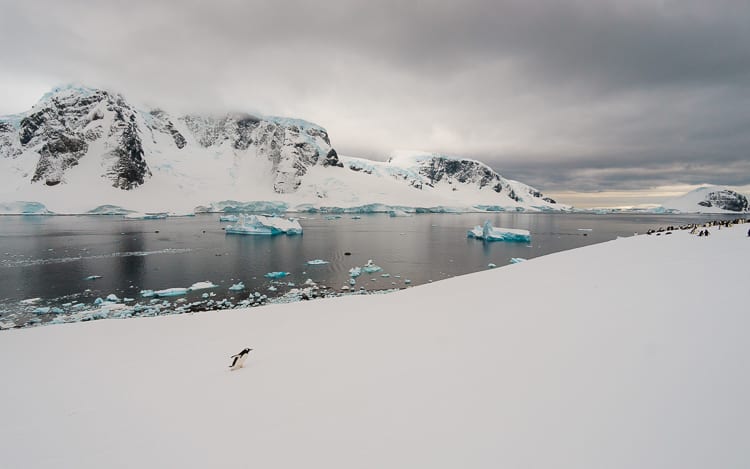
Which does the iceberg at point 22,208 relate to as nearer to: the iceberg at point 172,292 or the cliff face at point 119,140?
the cliff face at point 119,140

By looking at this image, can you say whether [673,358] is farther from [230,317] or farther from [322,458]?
[230,317]

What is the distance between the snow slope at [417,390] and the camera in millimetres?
2598

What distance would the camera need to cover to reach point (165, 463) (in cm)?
279

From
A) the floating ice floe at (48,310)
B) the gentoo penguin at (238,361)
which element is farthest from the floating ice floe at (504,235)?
the gentoo penguin at (238,361)

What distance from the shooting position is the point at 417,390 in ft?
11.8

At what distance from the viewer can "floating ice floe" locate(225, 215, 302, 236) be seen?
147 ft

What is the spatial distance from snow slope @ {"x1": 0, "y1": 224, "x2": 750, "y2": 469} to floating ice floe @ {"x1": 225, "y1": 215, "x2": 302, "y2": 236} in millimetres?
38371

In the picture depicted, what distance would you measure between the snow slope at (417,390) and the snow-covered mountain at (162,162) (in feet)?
353

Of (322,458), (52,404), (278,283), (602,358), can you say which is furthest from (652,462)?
(278,283)

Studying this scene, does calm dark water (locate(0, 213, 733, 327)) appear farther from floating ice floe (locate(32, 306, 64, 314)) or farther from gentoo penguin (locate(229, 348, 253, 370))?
gentoo penguin (locate(229, 348, 253, 370))

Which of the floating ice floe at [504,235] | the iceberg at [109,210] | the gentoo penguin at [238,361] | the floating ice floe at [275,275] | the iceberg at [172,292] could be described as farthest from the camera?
the iceberg at [109,210]

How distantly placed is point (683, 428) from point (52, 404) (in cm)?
642

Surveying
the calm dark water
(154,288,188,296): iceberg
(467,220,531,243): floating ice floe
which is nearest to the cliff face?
the calm dark water

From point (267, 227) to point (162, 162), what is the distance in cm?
10450
